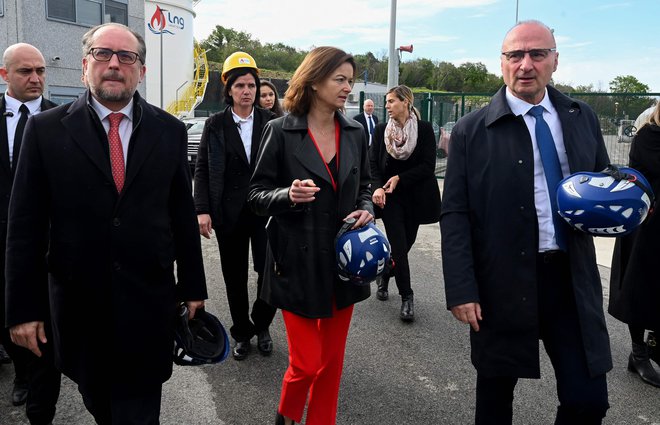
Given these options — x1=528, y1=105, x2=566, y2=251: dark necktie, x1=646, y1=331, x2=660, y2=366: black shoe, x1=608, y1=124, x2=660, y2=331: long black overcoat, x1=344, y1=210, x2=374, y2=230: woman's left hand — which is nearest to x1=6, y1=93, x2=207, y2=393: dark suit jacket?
x1=344, y1=210, x2=374, y2=230: woman's left hand

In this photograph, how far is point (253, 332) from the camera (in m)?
4.80

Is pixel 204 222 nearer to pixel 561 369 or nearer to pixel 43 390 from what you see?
pixel 43 390

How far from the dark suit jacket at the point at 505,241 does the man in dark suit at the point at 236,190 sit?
2089 mm

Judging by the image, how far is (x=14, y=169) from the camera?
148 inches

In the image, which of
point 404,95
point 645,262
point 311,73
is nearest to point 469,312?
point 311,73

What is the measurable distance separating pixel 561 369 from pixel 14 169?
10.7 feet

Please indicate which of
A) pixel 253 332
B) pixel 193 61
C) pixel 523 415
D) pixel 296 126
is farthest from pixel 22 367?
pixel 193 61

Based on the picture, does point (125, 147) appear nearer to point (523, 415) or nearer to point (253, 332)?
point (253, 332)

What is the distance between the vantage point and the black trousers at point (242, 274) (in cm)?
464

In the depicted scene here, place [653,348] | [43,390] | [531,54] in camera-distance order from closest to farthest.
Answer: [531,54]
[43,390]
[653,348]

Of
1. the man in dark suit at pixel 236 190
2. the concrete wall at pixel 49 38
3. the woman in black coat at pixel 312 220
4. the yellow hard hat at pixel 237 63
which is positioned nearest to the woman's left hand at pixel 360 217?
the woman in black coat at pixel 312 220

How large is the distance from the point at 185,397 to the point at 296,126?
6.56 feet

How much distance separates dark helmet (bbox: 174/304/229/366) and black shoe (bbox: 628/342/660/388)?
3.06 m

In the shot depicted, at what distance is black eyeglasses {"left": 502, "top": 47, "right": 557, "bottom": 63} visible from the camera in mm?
2732
